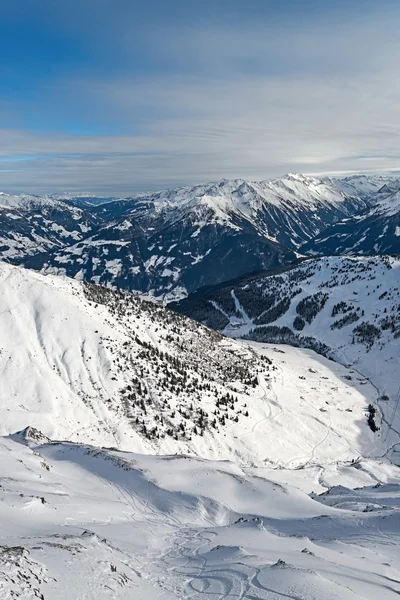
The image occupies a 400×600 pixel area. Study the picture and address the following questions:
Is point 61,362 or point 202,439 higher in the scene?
point 61,362

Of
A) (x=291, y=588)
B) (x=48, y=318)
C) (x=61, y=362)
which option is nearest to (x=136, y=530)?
(x=291, y=588)

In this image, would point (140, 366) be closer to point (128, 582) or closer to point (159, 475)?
point (159, 475)

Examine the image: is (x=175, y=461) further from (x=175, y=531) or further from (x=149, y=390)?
(x=149, y=390)

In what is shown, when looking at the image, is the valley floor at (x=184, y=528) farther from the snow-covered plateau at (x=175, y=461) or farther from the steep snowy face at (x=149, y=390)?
the steep snowy face at (x=149, y=390)

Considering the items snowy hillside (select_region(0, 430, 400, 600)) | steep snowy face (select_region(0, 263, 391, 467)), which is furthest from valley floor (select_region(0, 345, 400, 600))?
steep snowy face (select_region(0, 263, 391, 467))

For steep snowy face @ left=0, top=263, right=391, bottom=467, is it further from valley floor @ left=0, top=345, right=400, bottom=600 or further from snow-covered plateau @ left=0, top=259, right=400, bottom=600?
valley floor @ left=0, top=345, right=400, bottom=600
